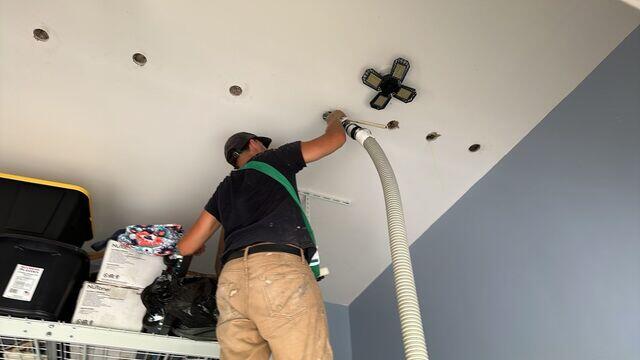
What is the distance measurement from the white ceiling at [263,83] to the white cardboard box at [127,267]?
355mm

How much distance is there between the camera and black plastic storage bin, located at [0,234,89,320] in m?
1.49

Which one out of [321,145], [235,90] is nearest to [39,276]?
[235,90]

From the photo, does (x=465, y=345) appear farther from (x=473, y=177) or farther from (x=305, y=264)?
(x=305, y=264)

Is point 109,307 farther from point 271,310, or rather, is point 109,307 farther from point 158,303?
point 271,310

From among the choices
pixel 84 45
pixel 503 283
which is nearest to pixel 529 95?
pixel 503 283

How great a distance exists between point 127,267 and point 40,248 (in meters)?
0.28

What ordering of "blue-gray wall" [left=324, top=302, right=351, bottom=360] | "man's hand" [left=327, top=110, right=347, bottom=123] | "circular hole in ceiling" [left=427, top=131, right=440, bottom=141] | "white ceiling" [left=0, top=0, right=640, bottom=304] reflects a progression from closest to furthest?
1. "white ceiling" [left=0, top=0, right=640, bottom=304]
2. "man's hand" [left=327, top=110, right=347, bottom=123]
3. "circular hole in ceiling" [left=427, top=131, right=440, bottom=141]
4. "blue-gray wall" [left=324, top=302, right=351, bottom=360]

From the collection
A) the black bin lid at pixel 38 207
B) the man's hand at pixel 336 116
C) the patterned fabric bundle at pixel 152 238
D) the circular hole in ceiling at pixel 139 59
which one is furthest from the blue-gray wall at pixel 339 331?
the circular hole in ceiling at pixel 139 59

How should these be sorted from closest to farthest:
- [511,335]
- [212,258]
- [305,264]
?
[305,264]
[511,335]
[212,258]

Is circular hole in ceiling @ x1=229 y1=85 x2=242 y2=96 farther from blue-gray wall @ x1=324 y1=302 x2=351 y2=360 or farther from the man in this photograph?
blue-gray wall @ x1=324 y1=302 x2=351 y2=360

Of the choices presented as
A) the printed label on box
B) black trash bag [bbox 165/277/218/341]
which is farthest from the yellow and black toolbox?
black trash bag [bbox 165/277/218/341]

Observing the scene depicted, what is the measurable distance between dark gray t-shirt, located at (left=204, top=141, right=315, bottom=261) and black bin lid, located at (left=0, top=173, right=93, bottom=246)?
0.53 m

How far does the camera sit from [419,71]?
167 centimetres

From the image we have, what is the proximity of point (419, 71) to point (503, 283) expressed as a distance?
0.83 metres
